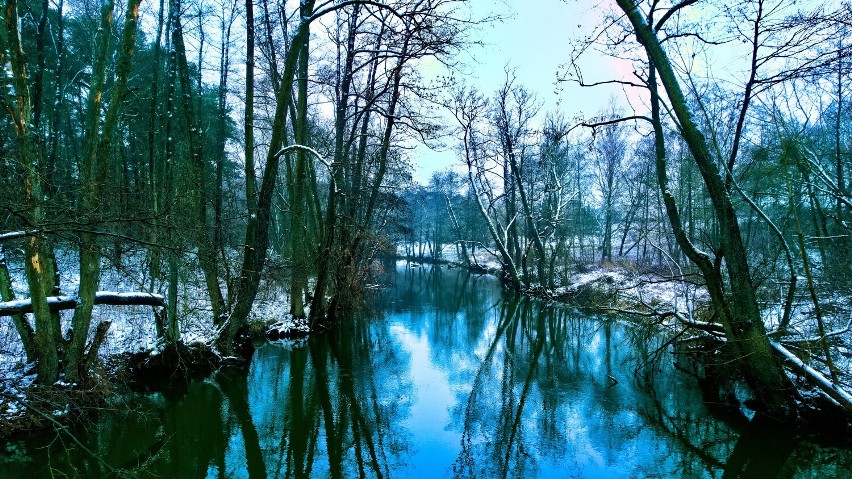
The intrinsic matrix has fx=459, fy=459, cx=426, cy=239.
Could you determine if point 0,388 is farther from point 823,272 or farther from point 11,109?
point 823,272

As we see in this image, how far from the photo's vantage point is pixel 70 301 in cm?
728

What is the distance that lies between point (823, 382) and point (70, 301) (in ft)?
35.9

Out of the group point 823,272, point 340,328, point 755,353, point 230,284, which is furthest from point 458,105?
point 755,353

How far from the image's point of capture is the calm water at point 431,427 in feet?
19.2

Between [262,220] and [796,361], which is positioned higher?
[262,220]

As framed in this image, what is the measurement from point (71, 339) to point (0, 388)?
1915 millimetres

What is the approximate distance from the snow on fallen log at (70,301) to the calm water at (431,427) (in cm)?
179

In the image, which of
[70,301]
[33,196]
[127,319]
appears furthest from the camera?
[127,319]

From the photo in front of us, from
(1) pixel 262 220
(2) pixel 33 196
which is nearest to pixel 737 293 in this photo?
(1) pixel 262 220

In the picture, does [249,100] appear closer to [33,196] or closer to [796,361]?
[33,196]

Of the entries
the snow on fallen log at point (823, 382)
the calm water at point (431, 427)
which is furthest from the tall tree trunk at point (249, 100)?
the snow on fallen log at point (823, 382)

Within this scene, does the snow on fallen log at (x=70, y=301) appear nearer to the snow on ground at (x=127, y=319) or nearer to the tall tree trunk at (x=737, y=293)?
the snow on ground at (x=127, y=319)

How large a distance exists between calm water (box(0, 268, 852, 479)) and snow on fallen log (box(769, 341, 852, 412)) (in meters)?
0.73

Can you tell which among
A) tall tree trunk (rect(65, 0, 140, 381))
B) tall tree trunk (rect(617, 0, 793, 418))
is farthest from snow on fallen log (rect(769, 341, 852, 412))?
tall tree trunk (rect(65, 0, 140, 381))
